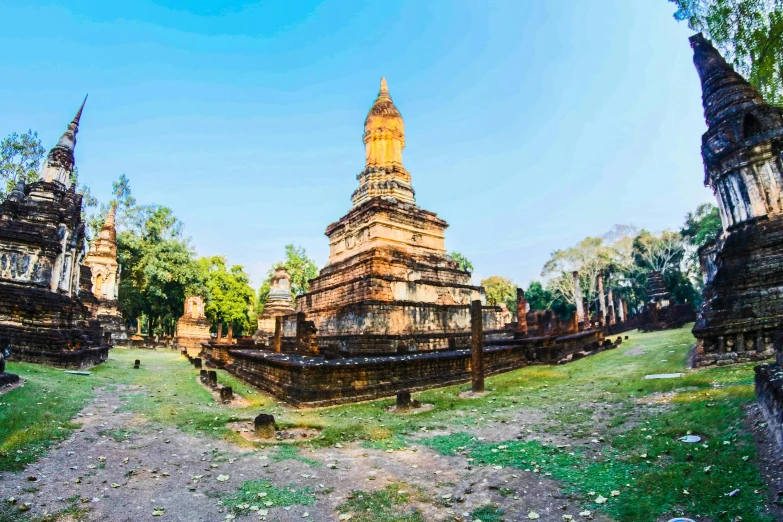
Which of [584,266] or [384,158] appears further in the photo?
[584,266]

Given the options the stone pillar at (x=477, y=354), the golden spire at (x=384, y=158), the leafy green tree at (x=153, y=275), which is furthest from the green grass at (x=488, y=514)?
the leafy green tree at (x=153, y=275)

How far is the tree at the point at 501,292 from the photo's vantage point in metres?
64.2

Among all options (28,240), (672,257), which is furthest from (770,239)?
(672,257)

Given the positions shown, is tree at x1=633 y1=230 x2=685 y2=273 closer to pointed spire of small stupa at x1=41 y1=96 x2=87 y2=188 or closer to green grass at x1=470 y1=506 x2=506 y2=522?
green grass at x1=470 y1=506 x2=506 y2=522

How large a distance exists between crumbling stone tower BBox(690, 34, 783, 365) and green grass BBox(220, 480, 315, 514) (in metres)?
9.17

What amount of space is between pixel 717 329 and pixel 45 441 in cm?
1272

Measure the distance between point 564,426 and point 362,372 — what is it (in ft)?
16.7

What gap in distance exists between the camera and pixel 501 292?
216 feet

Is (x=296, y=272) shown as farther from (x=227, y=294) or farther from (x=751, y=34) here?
(x=751, y=34)

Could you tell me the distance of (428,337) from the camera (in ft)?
58.1

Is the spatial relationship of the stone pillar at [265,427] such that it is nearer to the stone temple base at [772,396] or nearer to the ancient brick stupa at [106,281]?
the stone temple base at [772,396]

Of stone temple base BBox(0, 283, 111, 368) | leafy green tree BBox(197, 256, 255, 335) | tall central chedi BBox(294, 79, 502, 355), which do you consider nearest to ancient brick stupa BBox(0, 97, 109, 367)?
stone temple base BBox(0, 283, 111, 368)

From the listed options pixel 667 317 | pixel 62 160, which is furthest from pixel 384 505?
pixel 667 317

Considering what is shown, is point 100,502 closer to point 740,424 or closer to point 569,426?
point 569,426
